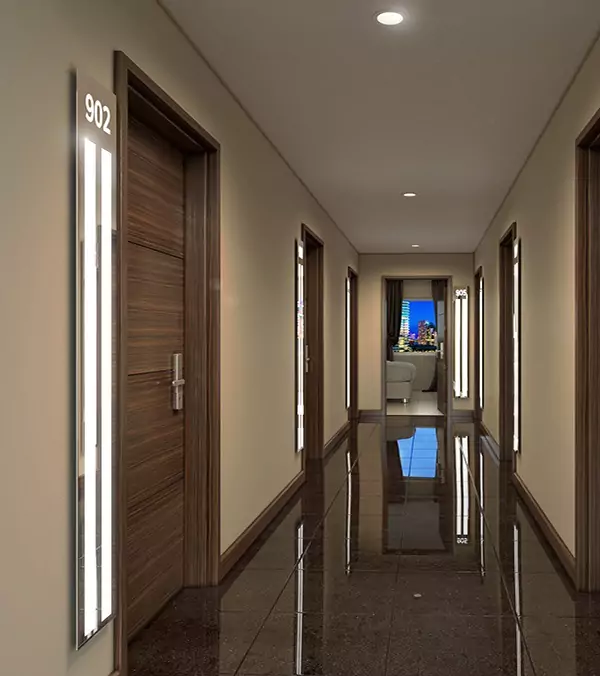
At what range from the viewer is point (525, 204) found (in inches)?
246

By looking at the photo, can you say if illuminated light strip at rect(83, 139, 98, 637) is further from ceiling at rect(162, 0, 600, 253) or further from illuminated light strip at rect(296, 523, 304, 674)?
ceiling at rect(162, 0, 600, 253)

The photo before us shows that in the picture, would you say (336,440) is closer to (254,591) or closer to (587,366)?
(254,591)

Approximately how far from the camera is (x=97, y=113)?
8.56 ft

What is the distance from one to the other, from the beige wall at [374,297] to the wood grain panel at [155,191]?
901 cm

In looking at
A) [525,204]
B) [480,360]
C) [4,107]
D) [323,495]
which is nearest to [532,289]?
[525,204]

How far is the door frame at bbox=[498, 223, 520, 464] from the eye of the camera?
8102 mm

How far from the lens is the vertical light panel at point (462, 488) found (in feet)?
17.2

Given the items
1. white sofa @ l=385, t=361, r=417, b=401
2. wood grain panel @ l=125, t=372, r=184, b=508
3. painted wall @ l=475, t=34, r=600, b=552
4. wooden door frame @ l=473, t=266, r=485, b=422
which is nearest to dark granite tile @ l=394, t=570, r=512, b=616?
painted wall @ l=475, t=34, r=600, b=552

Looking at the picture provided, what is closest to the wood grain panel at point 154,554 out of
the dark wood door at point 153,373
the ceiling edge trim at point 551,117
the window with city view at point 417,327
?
the dark wood door at point 153,373

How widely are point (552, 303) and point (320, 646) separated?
8.54ft

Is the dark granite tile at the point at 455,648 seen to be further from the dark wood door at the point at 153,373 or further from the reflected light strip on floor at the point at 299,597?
the dark wood door at the point at 153,373

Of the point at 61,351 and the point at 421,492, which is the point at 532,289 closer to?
the point at 421,492

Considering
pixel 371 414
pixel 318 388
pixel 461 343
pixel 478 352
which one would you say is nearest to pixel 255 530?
pixel 318 388

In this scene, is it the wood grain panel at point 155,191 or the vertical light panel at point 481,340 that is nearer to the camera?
the wood grain panel at point 155,191
